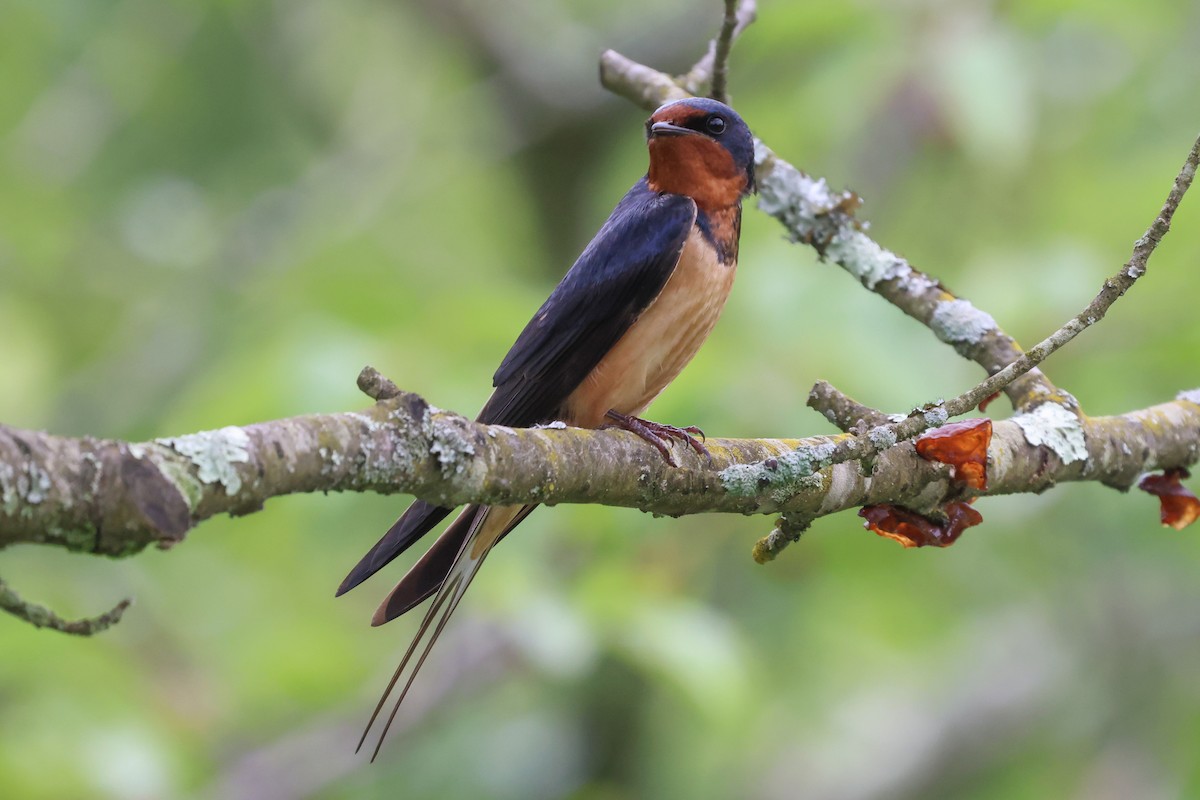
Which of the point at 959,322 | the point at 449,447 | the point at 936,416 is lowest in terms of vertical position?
the point at 449,447

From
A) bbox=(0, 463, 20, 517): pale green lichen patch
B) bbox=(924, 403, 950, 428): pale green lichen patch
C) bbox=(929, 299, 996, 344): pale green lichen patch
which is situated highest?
bbox=(929, 299, 996, 344): pale green lichen patch

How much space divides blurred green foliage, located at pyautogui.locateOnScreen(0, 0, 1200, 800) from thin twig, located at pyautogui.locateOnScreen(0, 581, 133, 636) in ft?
7.84

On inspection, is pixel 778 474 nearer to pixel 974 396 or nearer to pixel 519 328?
pixel 974 396

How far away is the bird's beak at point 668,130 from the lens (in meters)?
3.73

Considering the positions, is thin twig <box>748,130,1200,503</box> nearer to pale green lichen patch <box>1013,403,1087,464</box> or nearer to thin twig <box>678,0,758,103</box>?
pale green lichen patch <box>1013,403,1087,464</box>

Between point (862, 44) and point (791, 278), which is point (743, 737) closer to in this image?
point (791, 278)

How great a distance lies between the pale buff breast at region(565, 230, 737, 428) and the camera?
3430mm

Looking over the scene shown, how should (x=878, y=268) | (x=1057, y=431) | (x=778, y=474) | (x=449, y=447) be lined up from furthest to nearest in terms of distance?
(x=878, y=268) → (x=1057, y=431) → (x=778, y=474) → (x=449, y=447)

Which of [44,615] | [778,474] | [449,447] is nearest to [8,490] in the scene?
[44,615]

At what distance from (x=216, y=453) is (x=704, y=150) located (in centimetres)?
234

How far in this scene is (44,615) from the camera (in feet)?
5.34

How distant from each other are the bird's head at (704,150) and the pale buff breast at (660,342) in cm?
27

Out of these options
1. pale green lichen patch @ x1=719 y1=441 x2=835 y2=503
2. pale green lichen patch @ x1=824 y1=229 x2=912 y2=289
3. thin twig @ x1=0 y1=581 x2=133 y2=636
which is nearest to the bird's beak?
pale green lichen patch @ x1=824 y1=229 x2=912 y2=289

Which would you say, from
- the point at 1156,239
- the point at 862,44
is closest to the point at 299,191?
the point at 862,44
